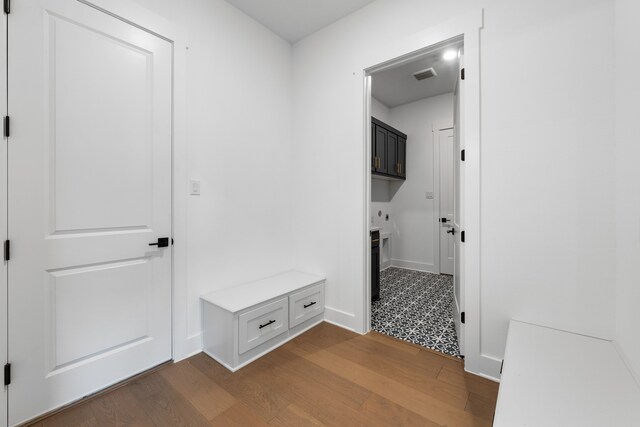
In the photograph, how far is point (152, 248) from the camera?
1925 millimetres

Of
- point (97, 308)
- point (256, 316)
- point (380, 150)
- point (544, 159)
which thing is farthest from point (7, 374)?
point (380, 150)

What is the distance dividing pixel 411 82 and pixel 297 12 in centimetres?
210

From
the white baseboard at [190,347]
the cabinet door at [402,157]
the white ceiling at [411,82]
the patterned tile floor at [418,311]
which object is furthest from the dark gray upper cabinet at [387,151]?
the white baseboard at [190,347]

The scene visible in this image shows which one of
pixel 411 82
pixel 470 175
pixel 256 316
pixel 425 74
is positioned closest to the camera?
pixel 470 175

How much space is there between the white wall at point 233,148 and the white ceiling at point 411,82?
151 cm

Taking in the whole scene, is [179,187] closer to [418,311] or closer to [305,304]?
[305,304]

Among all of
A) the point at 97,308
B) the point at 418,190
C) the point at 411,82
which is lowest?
the point at 97,308

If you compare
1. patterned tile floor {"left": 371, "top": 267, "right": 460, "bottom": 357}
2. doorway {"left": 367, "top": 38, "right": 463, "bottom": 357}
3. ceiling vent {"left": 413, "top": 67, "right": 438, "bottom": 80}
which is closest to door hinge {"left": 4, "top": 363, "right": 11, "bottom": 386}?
patterned tile floor {"left": 371, "top": 267, "right": 460, "bottom": 357}

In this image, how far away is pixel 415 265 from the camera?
15.6 feet

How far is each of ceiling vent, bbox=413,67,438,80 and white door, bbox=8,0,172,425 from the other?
2.99 m

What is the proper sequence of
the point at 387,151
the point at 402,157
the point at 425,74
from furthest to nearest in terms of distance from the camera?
the point at 402,157 < the point at 387,151 < the point at 425,74

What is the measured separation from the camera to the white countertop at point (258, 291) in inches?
80.6

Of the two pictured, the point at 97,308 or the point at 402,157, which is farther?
the point at 402,157

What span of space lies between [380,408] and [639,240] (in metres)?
1.48
